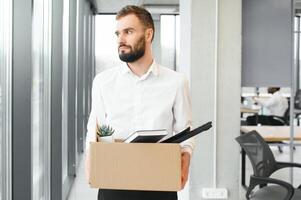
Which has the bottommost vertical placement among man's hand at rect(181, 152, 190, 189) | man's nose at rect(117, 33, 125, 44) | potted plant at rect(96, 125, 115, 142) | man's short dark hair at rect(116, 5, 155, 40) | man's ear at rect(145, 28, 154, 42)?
man's hand at rect(181, 152, 190, 189)

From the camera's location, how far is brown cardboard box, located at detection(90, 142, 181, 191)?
5.77ft

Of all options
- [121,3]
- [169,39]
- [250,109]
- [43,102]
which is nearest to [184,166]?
[43,102]

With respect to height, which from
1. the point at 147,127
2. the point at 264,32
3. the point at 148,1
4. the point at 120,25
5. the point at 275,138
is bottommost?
the point at 275,138

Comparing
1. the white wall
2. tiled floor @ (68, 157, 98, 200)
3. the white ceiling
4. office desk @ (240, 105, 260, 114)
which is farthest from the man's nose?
the white ceiling

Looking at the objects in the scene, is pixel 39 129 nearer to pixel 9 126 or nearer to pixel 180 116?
pixel 9 126

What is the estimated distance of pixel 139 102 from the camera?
77.9 inches

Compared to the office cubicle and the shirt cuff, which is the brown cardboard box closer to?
the shirt cuff

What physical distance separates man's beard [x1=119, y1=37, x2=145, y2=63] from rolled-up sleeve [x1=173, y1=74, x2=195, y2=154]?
0.24 metres

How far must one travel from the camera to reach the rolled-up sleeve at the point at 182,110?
2.00m

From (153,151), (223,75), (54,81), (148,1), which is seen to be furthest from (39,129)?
(148,1)

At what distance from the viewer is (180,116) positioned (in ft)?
6.63

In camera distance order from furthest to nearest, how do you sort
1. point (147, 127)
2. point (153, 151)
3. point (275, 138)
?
1. point (275, 138)
2. point (147, 127)
3. point (153, 151)

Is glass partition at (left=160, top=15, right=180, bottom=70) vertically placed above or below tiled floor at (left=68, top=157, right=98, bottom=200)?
above

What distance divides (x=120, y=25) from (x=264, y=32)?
8.96ft
